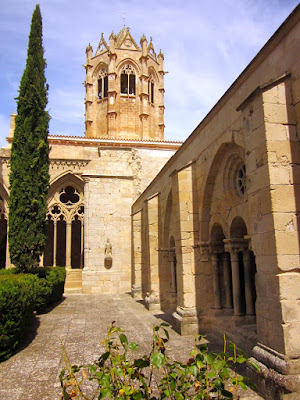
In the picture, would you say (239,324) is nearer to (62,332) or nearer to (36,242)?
(62,332)

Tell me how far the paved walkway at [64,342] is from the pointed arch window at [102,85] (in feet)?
50.5

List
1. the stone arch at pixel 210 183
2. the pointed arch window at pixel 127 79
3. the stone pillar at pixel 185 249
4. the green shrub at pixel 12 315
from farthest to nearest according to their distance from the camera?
the pointed arch window at pixel 127 79
the stone pillar at pixel 185 249
the stone arch at pixel 210 183
the green shrub at pixel 12 315

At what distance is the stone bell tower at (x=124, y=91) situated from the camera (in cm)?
2106

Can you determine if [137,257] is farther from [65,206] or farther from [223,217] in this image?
[223,217]

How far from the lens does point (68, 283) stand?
48.5ft

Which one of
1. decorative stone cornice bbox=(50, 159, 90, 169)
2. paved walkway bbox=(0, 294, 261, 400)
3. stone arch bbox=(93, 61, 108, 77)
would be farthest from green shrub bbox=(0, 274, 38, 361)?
stone arch bbox=(93, 61, 108, 77)

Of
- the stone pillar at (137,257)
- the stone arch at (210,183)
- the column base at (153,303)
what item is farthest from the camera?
the stone pillar at (137,257)

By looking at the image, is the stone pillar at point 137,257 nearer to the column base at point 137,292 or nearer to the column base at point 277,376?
the column base at point 137,292

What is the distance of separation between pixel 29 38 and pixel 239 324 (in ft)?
36.7

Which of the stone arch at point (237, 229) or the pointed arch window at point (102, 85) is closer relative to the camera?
the stone arch at point (237, 229)

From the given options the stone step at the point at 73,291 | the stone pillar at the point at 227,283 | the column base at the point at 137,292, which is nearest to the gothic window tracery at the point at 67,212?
the stone step at the point at 73,291

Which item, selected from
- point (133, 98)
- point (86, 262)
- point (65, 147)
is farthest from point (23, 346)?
point (133, 98)

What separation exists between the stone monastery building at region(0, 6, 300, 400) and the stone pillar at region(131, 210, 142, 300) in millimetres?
59

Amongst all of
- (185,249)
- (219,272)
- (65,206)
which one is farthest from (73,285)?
(219,272)
